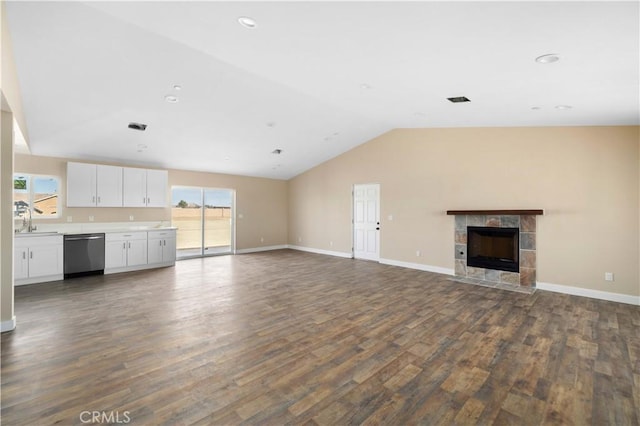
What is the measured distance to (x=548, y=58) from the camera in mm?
2674

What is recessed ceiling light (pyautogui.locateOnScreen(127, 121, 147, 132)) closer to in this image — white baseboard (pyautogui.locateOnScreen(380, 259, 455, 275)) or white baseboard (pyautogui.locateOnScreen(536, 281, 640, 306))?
white baseboard (pyautogui.locateOnScreen(380, 259, 455, 275))

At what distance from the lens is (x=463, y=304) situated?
4.28 m

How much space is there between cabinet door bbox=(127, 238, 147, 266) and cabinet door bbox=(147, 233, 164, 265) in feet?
0.34

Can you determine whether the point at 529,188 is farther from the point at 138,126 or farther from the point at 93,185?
the point at 93,185

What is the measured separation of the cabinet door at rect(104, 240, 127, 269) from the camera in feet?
20.1

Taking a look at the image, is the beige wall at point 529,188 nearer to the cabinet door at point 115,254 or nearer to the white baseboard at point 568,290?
the white baseboard at point 568,290

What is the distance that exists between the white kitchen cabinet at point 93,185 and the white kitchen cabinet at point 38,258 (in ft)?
3.31

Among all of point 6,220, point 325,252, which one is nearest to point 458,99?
point 6,220

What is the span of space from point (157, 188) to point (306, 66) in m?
5.47

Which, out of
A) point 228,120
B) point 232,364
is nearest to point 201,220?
point 228,120

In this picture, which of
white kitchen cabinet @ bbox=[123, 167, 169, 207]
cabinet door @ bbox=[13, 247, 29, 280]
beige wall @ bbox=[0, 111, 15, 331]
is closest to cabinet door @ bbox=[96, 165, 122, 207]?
white kitchen cabinet @ bbox=[123, 167, 169, 207]

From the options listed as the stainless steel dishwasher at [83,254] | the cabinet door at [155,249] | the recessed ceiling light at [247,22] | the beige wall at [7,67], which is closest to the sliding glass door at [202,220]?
the cabinet door at [155,249]

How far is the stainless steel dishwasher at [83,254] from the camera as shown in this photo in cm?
568

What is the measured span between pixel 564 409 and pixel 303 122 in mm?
5477
